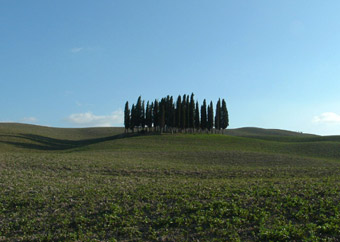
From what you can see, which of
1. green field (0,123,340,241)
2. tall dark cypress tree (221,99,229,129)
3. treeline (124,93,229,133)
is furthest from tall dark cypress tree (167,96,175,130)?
green field (0,123,340,241)

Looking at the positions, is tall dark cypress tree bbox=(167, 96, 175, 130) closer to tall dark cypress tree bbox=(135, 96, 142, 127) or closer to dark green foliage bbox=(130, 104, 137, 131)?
tall dark cypress tree bbox=(135, 96, 142, 127)

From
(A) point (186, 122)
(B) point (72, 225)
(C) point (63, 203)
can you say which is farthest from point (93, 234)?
(A) point (186, 122)

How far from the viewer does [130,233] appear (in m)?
12.2

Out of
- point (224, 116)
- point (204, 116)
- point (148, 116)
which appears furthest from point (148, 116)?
point (224, 116)

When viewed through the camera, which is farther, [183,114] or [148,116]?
[148,116]

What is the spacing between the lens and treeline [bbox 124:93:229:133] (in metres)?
86.1

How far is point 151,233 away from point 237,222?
3.77 metres

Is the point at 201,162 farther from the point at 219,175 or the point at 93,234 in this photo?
the point at 93,234

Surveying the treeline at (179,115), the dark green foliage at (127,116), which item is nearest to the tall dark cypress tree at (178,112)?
the treeline at (179,115)

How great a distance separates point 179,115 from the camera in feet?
279

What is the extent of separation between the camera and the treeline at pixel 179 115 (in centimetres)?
8612

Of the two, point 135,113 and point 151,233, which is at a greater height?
point 135,113

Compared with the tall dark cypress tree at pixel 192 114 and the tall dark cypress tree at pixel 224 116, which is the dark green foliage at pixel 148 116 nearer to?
the tall dark cypress tree at pixel 192 114

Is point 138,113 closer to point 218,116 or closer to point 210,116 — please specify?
point 210,116
